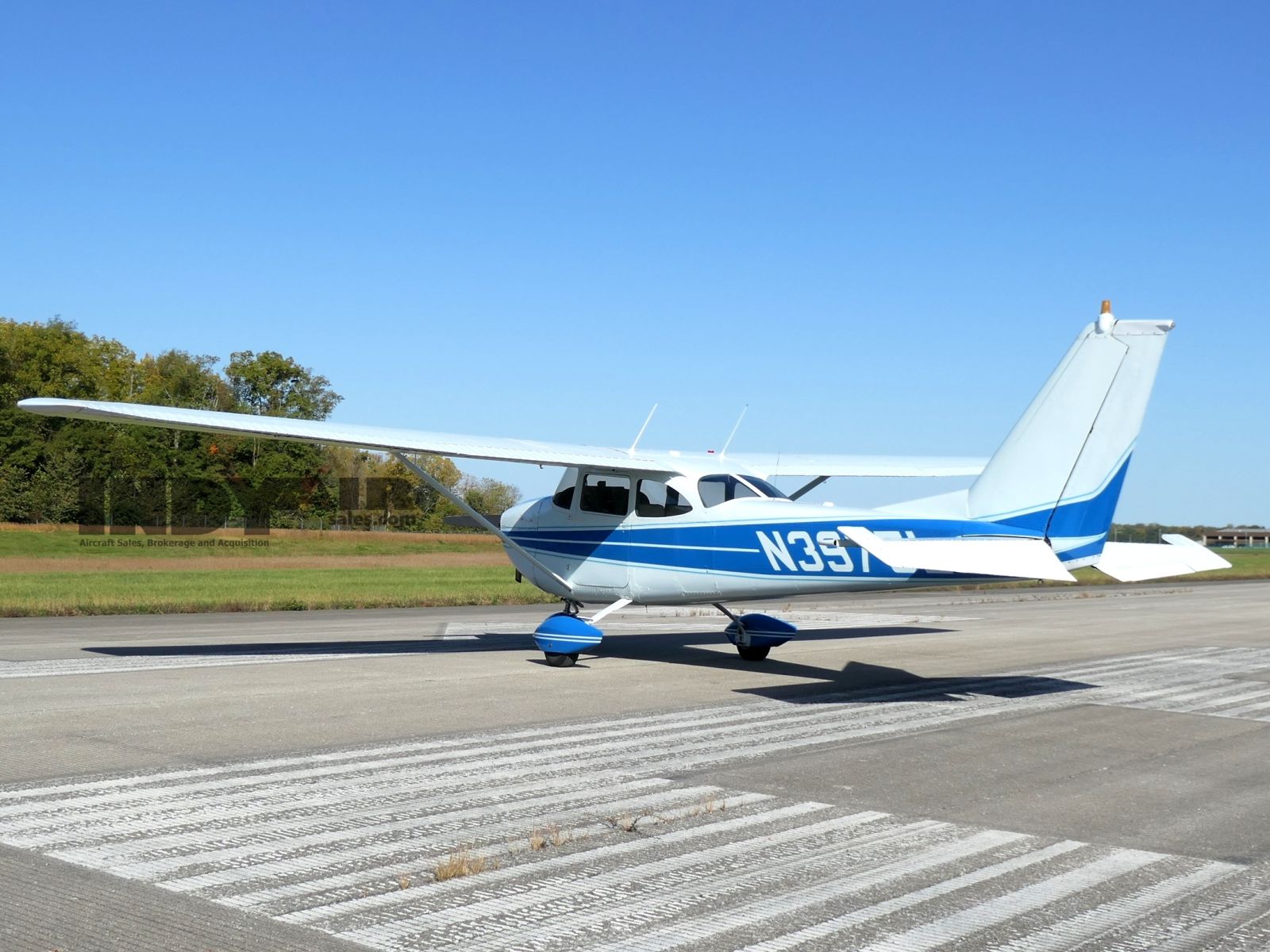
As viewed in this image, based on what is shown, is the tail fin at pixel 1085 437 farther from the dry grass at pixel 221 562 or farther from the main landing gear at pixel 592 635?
the dry grass at pixel 221 562

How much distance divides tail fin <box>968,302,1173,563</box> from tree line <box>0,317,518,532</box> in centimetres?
4547

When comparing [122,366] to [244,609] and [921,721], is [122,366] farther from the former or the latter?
→ [921,721]

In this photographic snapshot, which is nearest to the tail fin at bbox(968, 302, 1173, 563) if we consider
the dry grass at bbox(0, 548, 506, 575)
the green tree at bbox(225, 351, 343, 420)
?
the dry grass at bbox(0, 548, 506, 575)

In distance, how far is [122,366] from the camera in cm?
9225

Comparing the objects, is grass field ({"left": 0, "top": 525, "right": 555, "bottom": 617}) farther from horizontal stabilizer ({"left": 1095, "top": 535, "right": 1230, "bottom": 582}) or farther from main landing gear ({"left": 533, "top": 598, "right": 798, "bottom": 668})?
horizontal stabilizer ({"left": 1095, "top": 535, "right": 1230, "bottom": 582})

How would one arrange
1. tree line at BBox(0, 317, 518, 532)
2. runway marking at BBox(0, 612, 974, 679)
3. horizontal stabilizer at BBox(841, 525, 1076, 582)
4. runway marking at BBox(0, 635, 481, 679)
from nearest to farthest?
1. horizontal stabilizer at BBox(841, 525, 1076, 582)
2. runway marking at BBox(0, 635, 481, 679)
3. runway marking at BBox(0, 612, 974, 679)
4. tree line at BBox(0, 317, 518, 532)

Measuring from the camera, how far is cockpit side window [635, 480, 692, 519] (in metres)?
14.6

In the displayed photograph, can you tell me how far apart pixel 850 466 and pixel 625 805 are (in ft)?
40.5

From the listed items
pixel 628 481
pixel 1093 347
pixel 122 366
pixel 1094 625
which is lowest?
pixel 1094 625

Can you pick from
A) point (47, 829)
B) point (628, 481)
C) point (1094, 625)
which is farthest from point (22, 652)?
point (1094, 625)

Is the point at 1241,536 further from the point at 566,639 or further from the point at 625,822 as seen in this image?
the point at 625,822

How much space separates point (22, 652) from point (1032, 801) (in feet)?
42.0

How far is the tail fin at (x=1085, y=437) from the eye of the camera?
37.5 feet

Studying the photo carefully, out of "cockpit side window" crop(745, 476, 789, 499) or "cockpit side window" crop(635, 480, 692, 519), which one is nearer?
"cockpit side window" crop(745, 476, 789, 499)
